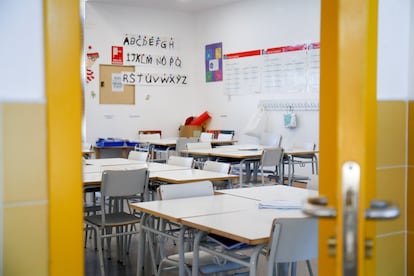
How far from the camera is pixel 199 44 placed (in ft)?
37.0

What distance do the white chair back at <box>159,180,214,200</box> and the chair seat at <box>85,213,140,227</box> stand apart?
662 mm

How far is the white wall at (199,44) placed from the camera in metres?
9.05

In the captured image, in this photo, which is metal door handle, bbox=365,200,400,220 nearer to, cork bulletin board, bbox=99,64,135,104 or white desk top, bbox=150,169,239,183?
white desk top, bbox=150,169,239,183

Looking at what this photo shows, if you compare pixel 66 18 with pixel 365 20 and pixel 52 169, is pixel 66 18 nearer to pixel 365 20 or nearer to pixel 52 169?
pixel 52 169

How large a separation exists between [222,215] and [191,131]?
811cm

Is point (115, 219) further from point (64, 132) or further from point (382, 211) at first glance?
point (382, 211)

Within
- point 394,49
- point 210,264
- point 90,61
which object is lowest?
point 210,264

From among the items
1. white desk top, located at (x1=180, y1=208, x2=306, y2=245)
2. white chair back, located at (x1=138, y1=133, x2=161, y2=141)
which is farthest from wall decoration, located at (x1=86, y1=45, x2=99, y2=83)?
white desk top, located at (x1=180, y1=208, x2=306, y2=245)

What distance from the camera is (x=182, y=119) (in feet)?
37.2

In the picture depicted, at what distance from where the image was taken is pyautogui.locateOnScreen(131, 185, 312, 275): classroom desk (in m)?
2.50

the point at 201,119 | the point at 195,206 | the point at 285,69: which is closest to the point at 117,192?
the point at 195,206

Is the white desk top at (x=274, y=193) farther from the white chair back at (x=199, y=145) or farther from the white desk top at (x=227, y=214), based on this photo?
the white chair back at (x=199, y=145)

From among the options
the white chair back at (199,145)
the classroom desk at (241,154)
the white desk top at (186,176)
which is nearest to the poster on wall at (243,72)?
the white chair back at (199,145)

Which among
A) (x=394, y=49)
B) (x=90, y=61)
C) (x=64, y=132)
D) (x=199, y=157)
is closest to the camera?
(x=64, y=132)
